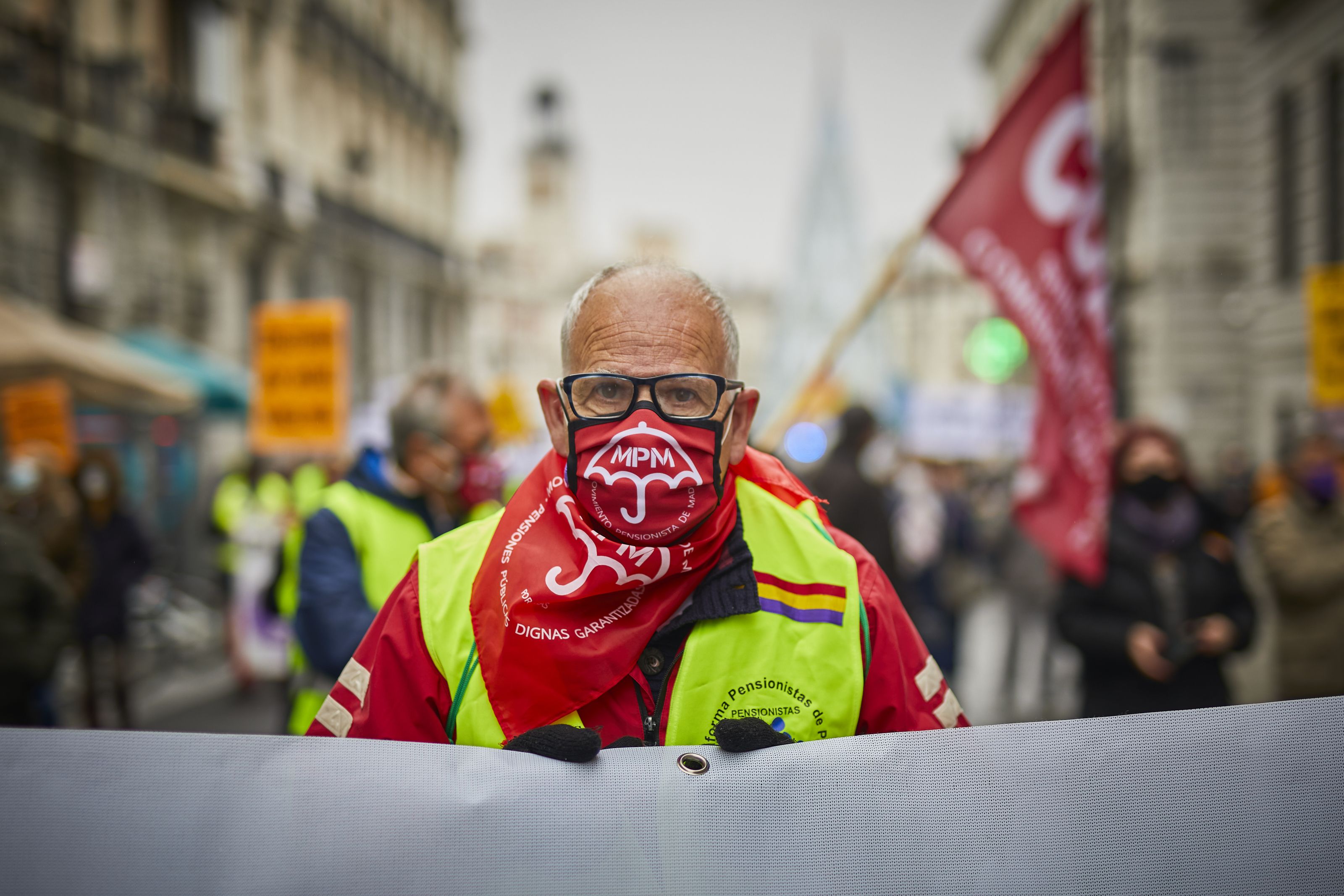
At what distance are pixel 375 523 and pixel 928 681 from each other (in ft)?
6.65

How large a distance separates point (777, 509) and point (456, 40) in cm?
3074

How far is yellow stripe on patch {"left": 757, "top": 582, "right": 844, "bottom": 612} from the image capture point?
1.47 m

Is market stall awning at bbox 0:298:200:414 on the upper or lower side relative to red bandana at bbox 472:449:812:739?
upper

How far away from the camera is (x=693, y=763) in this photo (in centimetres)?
125

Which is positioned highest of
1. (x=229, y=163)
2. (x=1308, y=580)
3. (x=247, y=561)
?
(x=229, y=163)

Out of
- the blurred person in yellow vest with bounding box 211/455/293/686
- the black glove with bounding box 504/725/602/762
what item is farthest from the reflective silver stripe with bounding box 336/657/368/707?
the blurred person in yellow vest with bounding box 211/455/293/686

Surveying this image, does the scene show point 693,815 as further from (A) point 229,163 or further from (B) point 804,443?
(A) point 229,163

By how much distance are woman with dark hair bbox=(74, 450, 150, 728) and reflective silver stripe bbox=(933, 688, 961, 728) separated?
5745 mm

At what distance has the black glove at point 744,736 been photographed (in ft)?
4.11

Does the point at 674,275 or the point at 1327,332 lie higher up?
the point at 1327,332

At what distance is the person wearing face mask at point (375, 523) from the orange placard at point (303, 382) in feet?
13.1

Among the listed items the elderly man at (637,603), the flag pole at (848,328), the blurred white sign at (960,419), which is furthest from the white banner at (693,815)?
the blurred white sign at (960,419)

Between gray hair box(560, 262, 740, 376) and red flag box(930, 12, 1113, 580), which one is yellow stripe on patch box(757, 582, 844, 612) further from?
red flag box(930, 12, 1113, 580)

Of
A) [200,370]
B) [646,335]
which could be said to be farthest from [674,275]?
[200,370]
